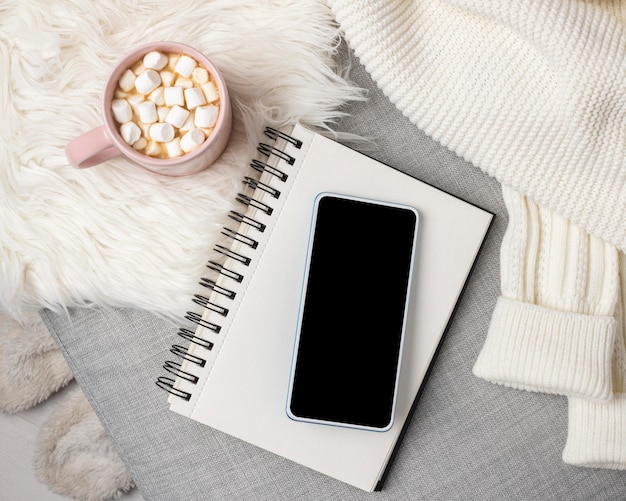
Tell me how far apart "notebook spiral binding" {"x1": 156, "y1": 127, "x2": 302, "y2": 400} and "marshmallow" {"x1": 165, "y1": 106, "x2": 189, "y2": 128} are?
86 mm

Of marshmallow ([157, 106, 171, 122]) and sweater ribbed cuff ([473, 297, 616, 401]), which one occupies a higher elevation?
marshmallow ([157, 106, 171, 122])

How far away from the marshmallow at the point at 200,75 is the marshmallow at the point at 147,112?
4 cm

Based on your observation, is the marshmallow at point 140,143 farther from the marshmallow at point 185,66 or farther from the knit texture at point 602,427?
the knit texture at point 602,427

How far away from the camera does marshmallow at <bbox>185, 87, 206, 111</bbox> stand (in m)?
0.50

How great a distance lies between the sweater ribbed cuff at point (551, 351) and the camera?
532mm

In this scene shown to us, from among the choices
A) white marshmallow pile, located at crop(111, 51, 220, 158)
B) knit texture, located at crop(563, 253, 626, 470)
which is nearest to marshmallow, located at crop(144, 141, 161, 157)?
white marshmallow pile, located at crop(111, 51, 220, 158)

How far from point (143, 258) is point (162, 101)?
0.16 m

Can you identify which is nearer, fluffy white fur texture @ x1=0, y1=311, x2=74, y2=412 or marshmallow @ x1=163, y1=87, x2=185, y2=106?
marshmallow @ x1=163, y1=87, x2=185, y2=106

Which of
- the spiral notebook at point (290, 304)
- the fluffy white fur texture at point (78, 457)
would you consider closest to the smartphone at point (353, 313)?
the spiral notebook at point (290, 304)

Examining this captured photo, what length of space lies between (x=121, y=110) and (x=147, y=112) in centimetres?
2

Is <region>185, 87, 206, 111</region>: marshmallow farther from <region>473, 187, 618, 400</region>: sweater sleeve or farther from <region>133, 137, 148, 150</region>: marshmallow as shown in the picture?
<region>473, 187, 618, 400</region>: sweater sleeve

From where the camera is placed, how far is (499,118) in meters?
0.57

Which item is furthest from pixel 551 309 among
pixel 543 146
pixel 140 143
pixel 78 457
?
pixel 78 457

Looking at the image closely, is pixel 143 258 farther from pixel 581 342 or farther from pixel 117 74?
pixel 581 342
